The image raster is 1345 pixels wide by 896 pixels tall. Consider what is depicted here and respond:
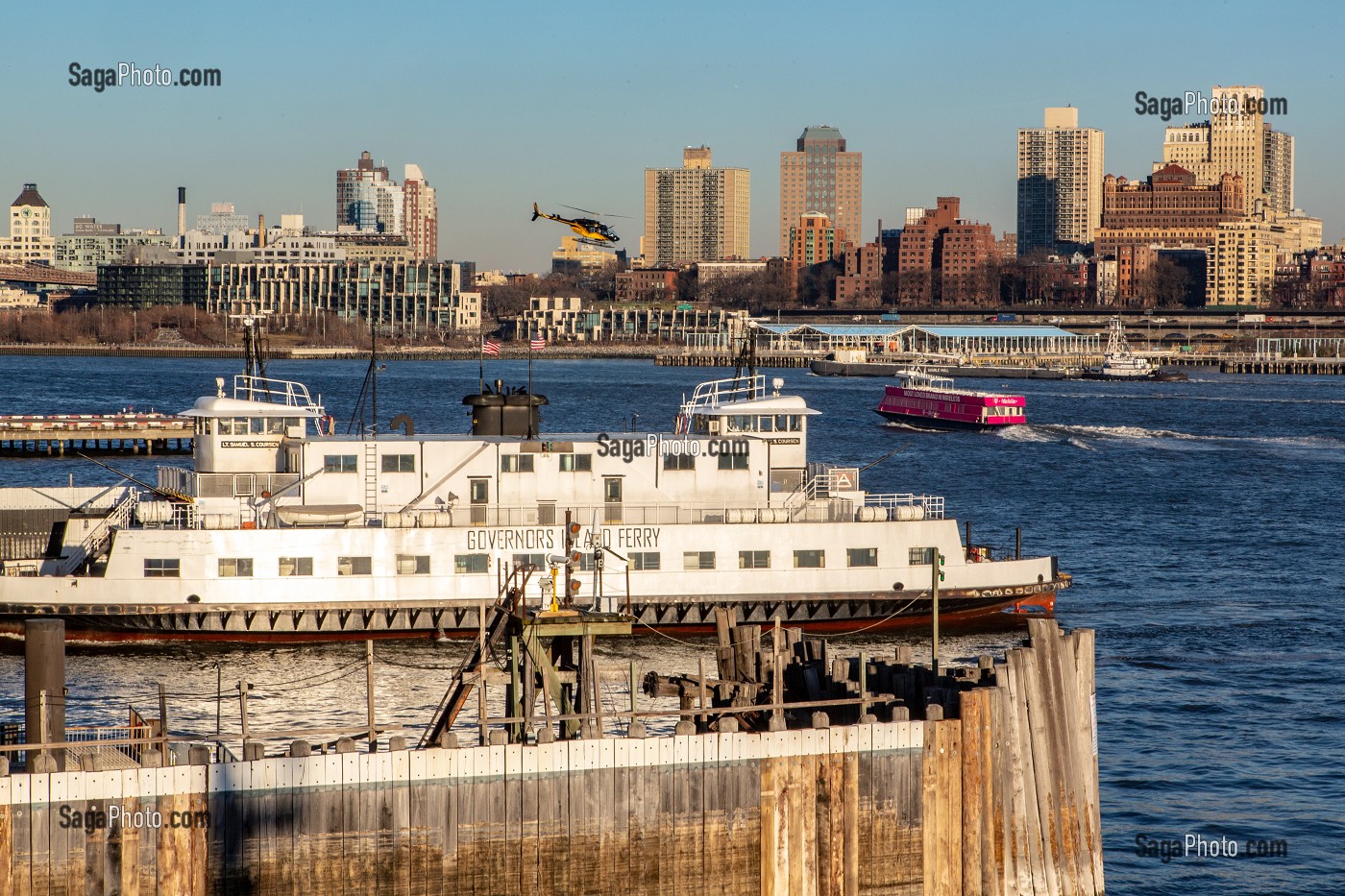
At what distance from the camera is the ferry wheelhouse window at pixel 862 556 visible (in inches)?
1567

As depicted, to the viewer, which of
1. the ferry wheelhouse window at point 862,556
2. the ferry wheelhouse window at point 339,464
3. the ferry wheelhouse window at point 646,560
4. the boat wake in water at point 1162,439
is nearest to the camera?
the ferry wheelhouse window at point 646,560

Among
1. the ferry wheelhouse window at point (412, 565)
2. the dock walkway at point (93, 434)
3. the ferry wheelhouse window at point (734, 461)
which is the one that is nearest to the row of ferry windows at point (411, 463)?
the ferry wheelhouse window at point (412, 565)

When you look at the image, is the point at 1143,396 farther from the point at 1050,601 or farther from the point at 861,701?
the point at 861,701

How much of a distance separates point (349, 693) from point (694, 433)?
12478 millimetres

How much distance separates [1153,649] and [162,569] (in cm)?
2309

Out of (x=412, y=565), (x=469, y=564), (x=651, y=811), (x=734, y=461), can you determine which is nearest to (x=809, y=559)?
(x=734, y=461)

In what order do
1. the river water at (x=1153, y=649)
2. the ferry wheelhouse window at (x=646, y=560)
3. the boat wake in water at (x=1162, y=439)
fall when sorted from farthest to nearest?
the boat wake in water at (x=1162, y=439) < the ferry wheelhouse window at (x=646, y=560) < the river water at (x=1153, y=649)

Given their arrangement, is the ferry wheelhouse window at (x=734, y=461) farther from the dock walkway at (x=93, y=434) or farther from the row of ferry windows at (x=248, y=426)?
the dock walkway at (x=93, y=434)

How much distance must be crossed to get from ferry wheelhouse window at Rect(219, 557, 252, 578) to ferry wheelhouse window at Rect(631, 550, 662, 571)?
8636 mm

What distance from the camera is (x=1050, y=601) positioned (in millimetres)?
42562

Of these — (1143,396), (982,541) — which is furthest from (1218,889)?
(1143,396)

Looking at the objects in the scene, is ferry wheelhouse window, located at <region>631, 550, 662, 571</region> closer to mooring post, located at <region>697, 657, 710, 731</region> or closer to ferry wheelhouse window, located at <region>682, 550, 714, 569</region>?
ferry wheelhouse window, located at <region>682, 550, 714, 569</region>

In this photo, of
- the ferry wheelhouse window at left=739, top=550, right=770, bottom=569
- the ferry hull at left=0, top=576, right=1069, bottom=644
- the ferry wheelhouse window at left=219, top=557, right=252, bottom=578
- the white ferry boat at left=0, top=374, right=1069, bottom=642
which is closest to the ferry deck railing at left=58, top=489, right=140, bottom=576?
the white ferry boat at left=0, top=374, right=1069, bottom=642

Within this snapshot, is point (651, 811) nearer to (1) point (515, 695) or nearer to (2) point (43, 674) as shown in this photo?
(1) point (515, 695)
